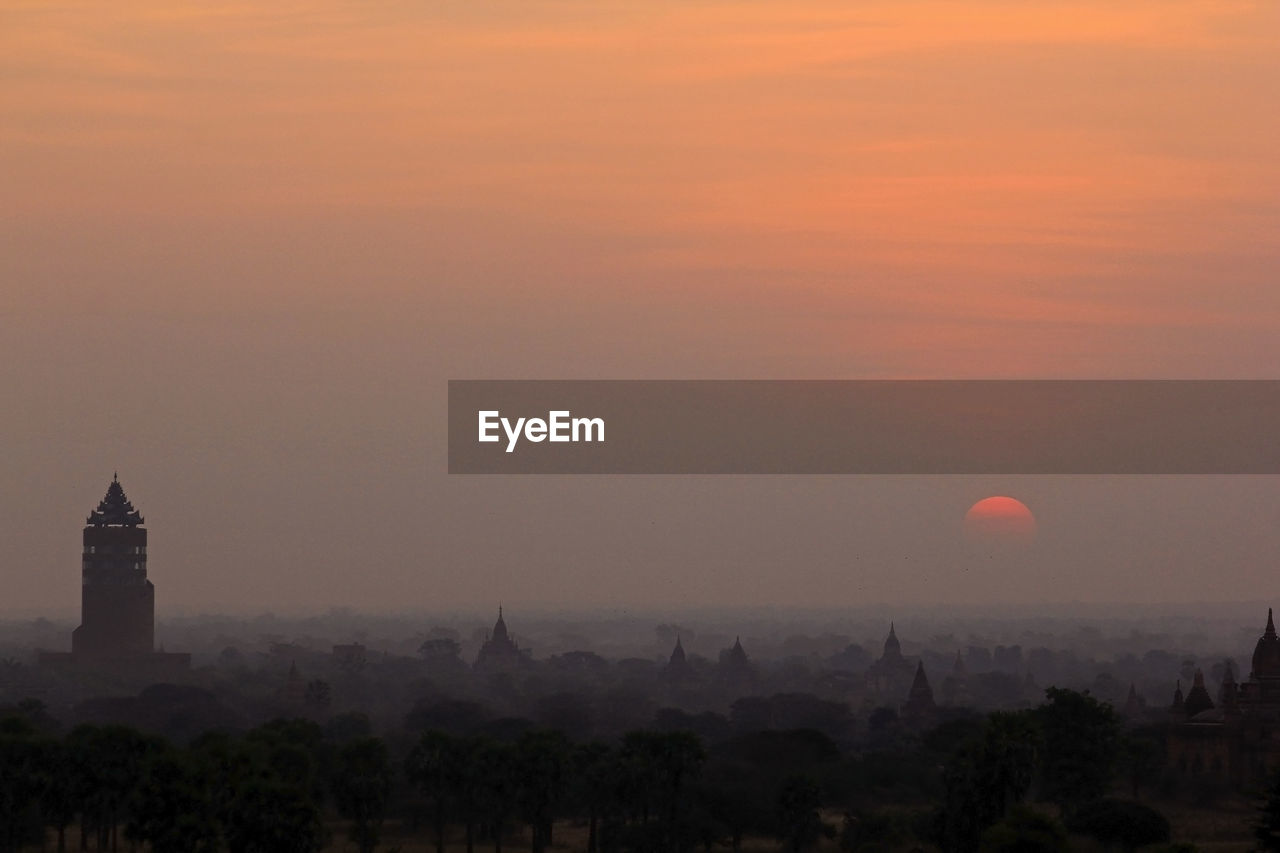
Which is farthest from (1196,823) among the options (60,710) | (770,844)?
(60,710)

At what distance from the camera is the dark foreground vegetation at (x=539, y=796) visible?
68.9 m

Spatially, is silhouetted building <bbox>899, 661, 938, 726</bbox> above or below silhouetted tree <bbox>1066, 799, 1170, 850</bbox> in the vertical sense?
above

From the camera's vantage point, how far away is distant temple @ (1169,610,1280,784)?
354 feet

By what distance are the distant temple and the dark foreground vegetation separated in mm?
2356

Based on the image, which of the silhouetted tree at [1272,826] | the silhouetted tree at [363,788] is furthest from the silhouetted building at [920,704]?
the silhouetted tree at [1272,826]

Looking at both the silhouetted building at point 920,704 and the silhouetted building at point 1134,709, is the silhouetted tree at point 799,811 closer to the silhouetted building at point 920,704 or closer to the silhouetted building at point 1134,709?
the silhouetted building at point 1134,709

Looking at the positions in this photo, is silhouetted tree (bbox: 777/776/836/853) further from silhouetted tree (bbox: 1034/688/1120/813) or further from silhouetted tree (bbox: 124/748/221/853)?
silhouetted tree (bbox: 124/748/221/853)

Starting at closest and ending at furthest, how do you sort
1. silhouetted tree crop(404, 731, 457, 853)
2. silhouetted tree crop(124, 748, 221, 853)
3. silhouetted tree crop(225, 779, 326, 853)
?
1. silhouetted tree crop(124, 748, 221, 853)
2. silhouetted tree crop(225, 779, 326, 853)
3. silhouetted tree crop(404, 731, 457, 853)

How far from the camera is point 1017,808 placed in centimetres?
7000

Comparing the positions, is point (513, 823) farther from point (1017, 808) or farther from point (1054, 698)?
point (1017, 808)

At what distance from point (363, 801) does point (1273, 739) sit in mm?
49028

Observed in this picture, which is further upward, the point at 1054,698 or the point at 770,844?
the point at 1054,698

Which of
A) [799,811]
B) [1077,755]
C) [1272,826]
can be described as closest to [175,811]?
[799,811]

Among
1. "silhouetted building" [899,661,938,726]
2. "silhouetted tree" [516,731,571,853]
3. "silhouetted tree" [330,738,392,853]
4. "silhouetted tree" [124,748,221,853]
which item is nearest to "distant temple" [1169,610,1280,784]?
→ "silhouetted tree" [516,731,571,853]
